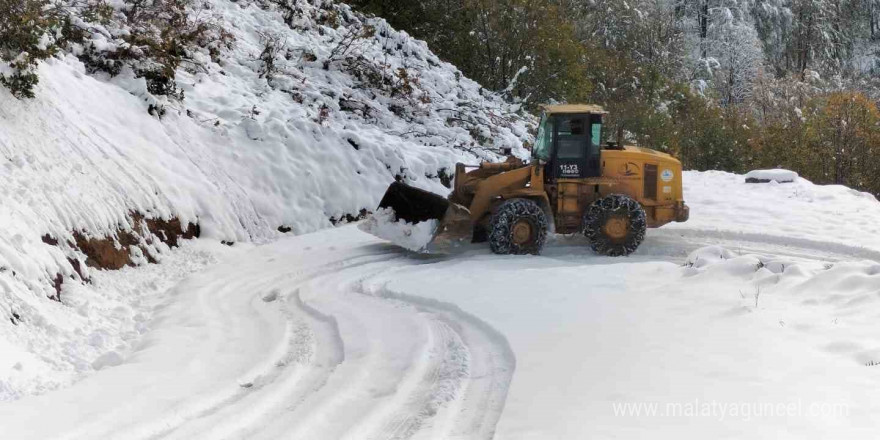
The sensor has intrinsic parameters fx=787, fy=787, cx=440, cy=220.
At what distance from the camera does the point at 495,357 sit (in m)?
6.18

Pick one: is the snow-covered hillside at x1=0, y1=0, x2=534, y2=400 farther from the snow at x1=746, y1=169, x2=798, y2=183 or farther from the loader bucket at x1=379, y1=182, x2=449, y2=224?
the snow at x1=746, y1=169, x2=798, y2=183

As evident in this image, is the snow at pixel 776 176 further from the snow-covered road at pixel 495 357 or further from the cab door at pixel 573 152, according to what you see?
the snow-covered road at pixel 495 357

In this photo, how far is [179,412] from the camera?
194 inches

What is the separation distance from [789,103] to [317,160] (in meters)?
28.0

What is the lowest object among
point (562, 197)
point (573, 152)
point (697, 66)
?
point (562, 197)

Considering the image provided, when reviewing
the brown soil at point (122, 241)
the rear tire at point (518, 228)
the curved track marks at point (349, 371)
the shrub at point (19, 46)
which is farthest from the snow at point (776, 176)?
the shrub at point (19, 46)

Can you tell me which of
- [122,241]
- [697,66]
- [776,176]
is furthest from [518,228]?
[697,66]

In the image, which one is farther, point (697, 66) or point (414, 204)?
point (697, 66)

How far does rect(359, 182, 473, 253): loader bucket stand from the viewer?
34.9 feet

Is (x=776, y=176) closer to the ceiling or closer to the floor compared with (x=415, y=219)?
closer to the ceiling

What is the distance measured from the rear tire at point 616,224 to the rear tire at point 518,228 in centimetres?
73

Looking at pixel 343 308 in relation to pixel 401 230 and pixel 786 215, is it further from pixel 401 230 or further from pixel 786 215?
pixel 786 215

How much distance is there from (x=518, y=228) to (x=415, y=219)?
1.41 metres

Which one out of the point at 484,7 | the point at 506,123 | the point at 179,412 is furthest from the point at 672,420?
the point at 484,7
